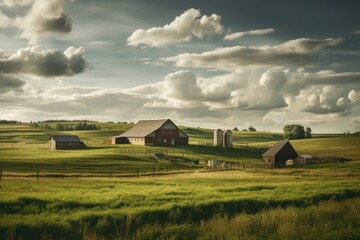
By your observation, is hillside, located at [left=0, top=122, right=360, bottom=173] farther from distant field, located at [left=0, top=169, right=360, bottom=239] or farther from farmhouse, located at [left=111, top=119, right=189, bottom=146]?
distant field, located at [left=0, top=169, right=360, bottom=239]

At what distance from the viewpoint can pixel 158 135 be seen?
115 m

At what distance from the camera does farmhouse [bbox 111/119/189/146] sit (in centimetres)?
11450

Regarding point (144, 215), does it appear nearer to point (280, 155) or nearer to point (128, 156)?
point (128, 156)

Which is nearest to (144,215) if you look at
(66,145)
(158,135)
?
(66,145)

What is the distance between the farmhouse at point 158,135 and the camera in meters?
114

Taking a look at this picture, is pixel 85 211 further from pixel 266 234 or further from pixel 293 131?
pixel 293 131

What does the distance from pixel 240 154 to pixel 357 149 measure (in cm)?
3711

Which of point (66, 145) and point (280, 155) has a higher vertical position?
point (66, 145)

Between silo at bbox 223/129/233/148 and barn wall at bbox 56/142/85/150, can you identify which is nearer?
barn wall at bbox 56/142/85/150

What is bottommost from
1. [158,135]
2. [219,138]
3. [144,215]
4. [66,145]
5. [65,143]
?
[144,215]

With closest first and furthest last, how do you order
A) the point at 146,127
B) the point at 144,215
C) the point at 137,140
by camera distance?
the point at 144,215 < the point at 137,140 < the point at 146,127

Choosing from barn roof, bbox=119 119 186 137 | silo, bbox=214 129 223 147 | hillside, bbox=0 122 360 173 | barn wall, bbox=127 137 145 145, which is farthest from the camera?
silo, bbox=214 129 223 147

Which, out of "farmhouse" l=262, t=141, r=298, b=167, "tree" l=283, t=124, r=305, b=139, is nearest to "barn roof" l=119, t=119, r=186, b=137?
"farmhouse" l=262, t=141, r=298, b=167

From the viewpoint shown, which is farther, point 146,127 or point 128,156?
point 146,127
